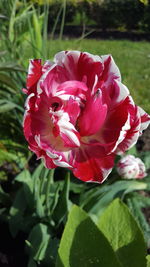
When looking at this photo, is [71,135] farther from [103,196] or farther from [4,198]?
[4,198]

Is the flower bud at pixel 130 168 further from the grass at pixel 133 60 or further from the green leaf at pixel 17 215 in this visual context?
the grass at pixel 133 60

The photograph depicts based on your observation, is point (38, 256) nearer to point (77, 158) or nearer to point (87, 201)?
point (87, 201)

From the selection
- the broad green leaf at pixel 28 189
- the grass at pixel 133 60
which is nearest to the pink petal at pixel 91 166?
the broad green leaf at pixel 28 189

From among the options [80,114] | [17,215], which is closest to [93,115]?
[80,114]

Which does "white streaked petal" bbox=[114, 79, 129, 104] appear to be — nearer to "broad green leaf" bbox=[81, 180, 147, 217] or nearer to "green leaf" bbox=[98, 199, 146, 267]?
"green leaf" bbox=[98, 199, 146, 267]

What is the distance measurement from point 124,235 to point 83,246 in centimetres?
8

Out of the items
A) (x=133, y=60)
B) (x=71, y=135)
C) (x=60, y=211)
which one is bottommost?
(x=133, y=60)

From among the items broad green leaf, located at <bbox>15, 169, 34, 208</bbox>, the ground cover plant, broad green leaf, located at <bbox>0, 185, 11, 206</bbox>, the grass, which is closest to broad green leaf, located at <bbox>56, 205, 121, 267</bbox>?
the ground cover plant

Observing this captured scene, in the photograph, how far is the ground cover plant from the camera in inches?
24.8

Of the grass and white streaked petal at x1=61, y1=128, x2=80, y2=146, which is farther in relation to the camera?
the grass

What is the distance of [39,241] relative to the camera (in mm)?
1424

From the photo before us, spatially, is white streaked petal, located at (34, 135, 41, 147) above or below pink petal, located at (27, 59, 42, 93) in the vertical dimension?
below

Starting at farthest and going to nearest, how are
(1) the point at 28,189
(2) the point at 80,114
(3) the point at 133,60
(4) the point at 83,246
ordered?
(3) the point at 133,60 → (1) the point at 28,189 → (2) the point at 80,114 → (4) the point at 83,246

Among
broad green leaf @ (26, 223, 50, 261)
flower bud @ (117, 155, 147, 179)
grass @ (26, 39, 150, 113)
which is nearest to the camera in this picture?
broad green leaf @ (26, 223, 50, 261)
